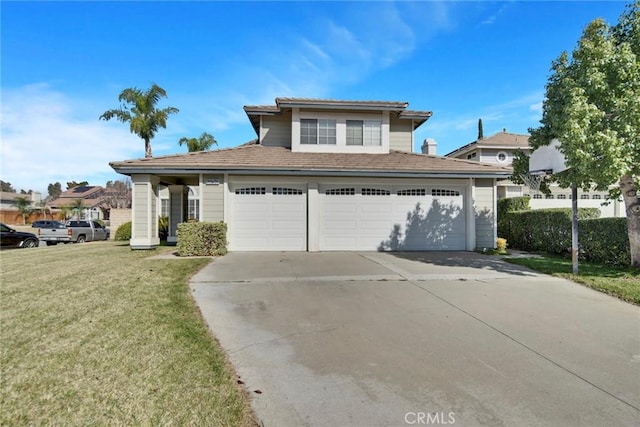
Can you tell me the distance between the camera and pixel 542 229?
42.1ft

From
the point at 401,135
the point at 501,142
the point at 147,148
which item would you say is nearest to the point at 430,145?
the point at 401,135

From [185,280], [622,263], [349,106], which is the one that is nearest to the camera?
[185,280]

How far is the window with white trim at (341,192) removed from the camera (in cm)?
1300

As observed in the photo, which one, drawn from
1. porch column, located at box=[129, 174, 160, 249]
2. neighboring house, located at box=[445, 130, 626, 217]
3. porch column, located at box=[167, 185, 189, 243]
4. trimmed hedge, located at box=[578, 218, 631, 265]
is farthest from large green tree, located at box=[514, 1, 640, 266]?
porch column, located at box=[167, 185, 189, 243]

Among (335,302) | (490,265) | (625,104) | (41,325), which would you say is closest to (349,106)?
(490,265)

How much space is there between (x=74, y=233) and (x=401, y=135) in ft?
64.0

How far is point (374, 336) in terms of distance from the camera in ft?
15.2

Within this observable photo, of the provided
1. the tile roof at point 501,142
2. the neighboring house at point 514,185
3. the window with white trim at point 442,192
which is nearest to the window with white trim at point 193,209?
the window with white trim at point 442,192

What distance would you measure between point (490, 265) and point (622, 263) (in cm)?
→ 331

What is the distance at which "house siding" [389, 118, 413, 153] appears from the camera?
52.1 ft

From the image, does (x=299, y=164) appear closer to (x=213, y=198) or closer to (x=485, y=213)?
(x=213, y=198)

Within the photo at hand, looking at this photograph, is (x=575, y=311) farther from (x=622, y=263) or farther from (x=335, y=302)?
(x=622, y=263)

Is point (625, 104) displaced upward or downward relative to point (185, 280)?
upward

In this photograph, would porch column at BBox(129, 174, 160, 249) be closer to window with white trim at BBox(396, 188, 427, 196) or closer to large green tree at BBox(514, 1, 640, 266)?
window with white trim at BBox(396, 188, 427, 196)
